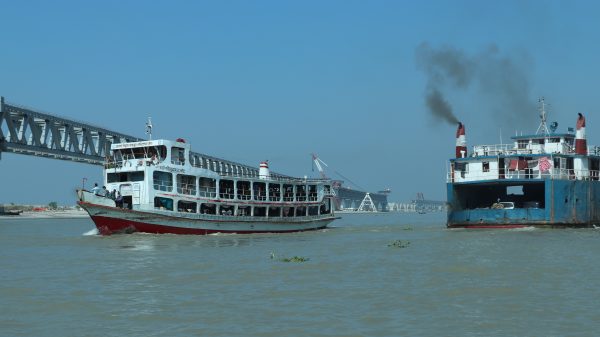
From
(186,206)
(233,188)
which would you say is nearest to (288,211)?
(233,188)

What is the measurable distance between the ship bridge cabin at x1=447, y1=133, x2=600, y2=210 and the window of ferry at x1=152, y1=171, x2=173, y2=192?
934 inches

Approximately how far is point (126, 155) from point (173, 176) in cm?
394

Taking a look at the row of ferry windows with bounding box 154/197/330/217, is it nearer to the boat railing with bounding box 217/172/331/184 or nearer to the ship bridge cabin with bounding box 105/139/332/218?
the ship bridge cabin with bounding box 105/139/332/218

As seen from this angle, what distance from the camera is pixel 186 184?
51.5 metres

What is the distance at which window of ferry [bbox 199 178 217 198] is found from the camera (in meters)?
52.9

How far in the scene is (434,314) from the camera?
57.5ft

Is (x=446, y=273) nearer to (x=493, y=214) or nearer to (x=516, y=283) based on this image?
(x=516, y=283)

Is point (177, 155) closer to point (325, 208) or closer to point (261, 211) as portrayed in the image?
point (261, 211)

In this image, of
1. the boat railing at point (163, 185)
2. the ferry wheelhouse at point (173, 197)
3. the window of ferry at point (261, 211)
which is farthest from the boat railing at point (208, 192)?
the window of ferry at point (261, 211)

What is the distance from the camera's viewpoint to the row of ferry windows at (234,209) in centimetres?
4966

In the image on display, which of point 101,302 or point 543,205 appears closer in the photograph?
point 101,302

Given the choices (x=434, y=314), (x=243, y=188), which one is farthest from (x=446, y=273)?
(x=243, y=188)

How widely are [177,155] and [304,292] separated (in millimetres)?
31776

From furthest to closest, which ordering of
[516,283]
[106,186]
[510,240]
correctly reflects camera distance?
[106,186] < [510,240] < [516,283]
